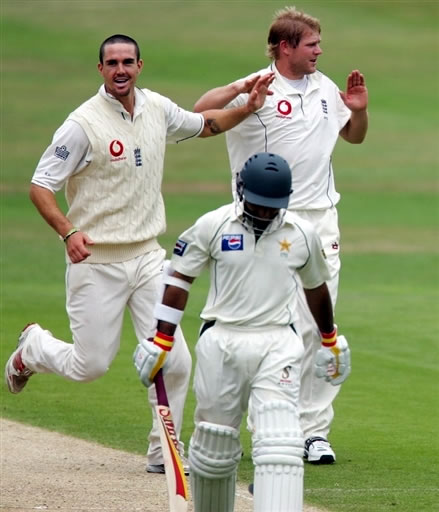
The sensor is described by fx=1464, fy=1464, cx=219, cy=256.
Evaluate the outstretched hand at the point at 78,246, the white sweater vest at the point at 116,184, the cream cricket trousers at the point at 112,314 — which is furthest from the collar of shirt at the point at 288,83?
the outstretched hand at the point at 78,246

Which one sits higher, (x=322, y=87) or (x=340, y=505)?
(x=322, y=87)

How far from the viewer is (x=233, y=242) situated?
6625 millimetres

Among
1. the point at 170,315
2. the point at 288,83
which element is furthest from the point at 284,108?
the point at 170,315

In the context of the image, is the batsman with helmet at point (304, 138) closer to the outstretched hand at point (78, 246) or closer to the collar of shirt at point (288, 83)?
the collar of shirt at point (288, 83)

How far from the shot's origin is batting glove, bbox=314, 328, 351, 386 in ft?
23.2

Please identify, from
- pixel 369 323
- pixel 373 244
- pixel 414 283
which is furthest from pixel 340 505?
pixel 373 244

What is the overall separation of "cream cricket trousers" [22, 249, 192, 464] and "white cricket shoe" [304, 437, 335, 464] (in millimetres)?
834

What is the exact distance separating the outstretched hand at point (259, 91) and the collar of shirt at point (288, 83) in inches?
9.0

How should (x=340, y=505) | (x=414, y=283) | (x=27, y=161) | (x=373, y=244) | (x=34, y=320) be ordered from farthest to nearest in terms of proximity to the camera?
(x=27, y=161) → (x=373, y=244) → (x=414, y=283) → (x=34, y=320) → (x=340, y=505)

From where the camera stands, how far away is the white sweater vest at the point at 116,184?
8.05m

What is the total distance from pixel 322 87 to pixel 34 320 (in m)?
5.65

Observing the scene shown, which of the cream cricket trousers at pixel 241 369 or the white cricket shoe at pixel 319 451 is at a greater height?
the cream cricket trousers at pixel 241 369

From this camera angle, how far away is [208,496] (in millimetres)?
6656

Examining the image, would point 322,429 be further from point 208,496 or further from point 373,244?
point 373,244
